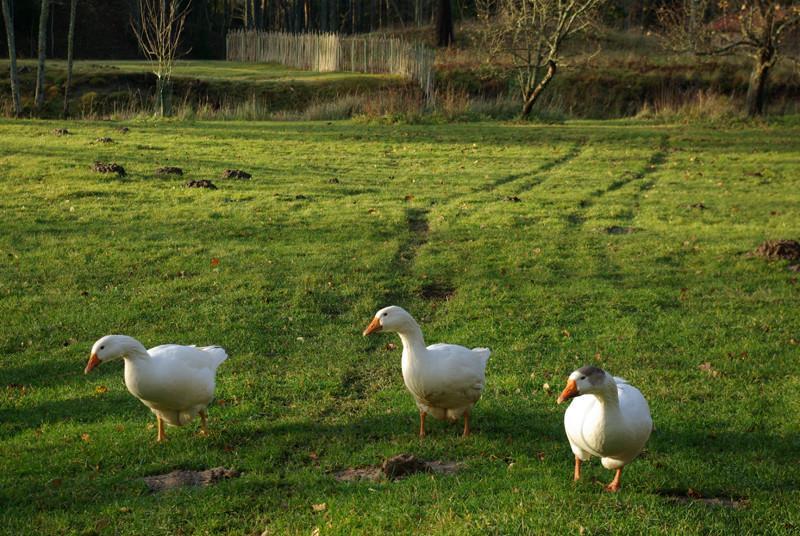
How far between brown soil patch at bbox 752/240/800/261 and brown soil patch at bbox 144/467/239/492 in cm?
1187

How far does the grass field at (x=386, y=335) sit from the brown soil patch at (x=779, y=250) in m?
0.27

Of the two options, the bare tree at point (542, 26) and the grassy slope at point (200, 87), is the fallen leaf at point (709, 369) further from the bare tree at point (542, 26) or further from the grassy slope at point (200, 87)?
the grassy slope at point (200, 87)

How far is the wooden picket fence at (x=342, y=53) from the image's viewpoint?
A: 45219 millimetres

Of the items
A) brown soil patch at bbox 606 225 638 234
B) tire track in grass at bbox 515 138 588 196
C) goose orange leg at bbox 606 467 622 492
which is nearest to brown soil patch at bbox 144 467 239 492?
goose orange leg at bbox 606 467 622 492

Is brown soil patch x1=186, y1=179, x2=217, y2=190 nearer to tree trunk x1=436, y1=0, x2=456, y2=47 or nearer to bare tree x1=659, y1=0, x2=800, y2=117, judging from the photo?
bare tree x1=659, y1=0, x2=800, y2=117

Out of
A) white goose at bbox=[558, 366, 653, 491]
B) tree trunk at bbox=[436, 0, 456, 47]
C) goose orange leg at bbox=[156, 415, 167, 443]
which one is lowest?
goose orange leg at bbox=[156, 415, 167, 443]

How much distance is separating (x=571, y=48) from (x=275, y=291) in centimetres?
5102

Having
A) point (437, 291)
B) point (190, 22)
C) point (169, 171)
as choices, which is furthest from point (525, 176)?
point (190, 22)

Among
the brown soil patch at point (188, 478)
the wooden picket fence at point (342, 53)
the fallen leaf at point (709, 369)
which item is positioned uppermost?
the wooden picket fence at point (342, 53)

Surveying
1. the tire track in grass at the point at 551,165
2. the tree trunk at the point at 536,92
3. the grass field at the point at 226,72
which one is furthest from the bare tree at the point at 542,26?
the grass field at the point at 226,72

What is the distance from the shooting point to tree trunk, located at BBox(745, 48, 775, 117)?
3538 centimetres

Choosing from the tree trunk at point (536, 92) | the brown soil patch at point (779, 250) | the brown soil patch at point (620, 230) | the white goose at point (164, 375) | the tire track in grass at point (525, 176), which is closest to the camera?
the white goose at point (164, 375)

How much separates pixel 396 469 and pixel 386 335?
15.9 ft

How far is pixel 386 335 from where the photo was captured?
1199cm
